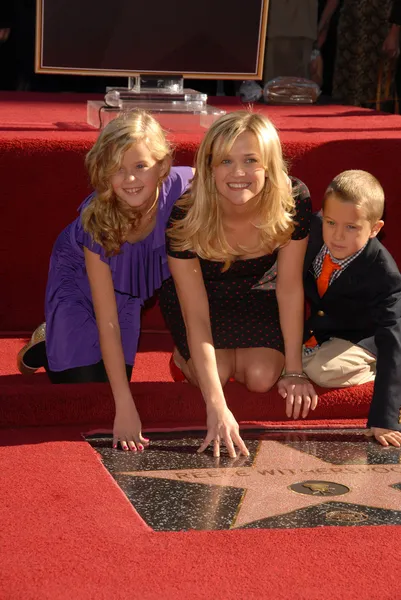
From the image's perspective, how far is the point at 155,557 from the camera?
1.91m

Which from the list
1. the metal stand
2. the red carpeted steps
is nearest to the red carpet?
the red carpeted steps

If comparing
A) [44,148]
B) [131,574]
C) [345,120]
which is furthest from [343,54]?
[131,574]

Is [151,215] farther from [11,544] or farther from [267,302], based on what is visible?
[11,544]

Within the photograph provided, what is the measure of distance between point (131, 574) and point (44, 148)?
163 centimetres

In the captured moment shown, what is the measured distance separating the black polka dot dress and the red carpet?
68 centimetres

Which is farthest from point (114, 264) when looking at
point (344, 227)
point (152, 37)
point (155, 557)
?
point (152, 37)

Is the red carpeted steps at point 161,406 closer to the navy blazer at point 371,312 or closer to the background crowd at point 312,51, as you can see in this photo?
the navy blazer at point 371,312

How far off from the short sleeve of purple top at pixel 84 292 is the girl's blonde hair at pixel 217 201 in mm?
157

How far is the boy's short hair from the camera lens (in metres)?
2.63

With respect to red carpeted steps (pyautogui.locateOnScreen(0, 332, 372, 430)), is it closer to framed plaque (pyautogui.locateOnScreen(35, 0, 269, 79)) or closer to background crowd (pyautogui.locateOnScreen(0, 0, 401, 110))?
framed plaque (pyautogui.locateOnScreen(35, 0, 269, 79))

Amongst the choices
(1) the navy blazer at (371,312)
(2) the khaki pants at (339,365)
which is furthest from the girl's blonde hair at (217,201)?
(2) the khaki pants at (339,365)

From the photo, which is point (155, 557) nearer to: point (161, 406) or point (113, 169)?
point (161, 406)

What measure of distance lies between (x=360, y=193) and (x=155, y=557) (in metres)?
1.11

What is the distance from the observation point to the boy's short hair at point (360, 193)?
2.63 m
